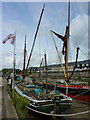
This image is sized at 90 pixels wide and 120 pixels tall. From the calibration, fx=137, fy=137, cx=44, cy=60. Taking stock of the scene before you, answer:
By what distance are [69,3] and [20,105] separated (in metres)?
23.0

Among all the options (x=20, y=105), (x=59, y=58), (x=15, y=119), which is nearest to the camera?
(x=15, y=119)

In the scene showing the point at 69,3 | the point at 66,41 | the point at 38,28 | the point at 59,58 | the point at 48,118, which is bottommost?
the point at 48,118

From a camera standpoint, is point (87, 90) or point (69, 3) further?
point (69, 3)

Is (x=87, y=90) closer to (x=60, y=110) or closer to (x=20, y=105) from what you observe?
(x=60, y=110)

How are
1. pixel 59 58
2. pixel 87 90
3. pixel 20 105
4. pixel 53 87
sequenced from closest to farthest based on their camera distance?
pixel 20 105, pixel 87 90, pixel 53 87, pixel 59 58

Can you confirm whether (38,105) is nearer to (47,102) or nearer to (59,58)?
(47,102)

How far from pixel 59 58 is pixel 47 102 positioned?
17.0m

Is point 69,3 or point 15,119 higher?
point 69,3

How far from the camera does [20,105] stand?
875cm

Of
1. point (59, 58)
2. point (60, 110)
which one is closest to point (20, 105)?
point (60, 110)

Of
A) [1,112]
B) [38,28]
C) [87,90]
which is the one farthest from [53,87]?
[1,112]

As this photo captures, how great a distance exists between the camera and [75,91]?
55.2ft

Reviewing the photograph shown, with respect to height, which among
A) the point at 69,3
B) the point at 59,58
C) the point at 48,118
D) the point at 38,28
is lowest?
the point at 48,118

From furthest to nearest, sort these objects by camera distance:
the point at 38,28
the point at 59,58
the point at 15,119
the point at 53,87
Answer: the point at 59,58 < the point at 38,28 < the point at 53,87 < the point at 15,119
